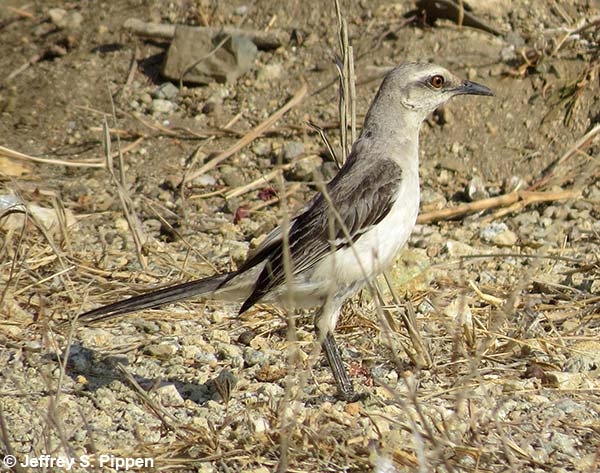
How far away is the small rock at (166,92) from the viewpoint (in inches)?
351

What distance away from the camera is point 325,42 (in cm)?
905

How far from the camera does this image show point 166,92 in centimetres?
892

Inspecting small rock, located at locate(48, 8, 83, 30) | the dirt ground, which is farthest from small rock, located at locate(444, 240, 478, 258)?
small rock, located at locate(48, 8, 83, 30)

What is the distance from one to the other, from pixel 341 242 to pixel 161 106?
3902mm

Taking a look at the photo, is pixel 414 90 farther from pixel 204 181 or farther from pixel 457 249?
pixel 204 181

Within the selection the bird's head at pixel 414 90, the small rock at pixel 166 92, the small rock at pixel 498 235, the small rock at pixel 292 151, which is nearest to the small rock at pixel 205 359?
the bird's head at pixel 414 90

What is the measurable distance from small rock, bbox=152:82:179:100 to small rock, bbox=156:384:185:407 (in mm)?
4201

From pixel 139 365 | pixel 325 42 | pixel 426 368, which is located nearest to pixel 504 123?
pixel 325 42

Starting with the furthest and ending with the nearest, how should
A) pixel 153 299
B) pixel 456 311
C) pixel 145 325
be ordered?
pixel 456 311
pixel 145 325
pixel 153 299

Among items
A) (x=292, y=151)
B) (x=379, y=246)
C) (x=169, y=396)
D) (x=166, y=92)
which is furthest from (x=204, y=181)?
(x=169, y=396)

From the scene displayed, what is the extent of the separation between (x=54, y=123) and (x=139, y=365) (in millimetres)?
3803

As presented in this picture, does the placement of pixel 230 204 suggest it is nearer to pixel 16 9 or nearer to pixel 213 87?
pixel 213 87

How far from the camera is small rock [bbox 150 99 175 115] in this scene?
884 centimetres

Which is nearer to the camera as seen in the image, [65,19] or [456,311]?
[456,311]
